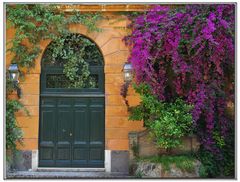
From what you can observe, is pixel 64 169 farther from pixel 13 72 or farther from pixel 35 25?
pixel 35 25

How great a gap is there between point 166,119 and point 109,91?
2.35 m

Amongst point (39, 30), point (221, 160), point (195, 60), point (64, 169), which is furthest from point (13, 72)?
point (221, 160)

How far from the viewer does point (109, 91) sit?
1040 centimetres

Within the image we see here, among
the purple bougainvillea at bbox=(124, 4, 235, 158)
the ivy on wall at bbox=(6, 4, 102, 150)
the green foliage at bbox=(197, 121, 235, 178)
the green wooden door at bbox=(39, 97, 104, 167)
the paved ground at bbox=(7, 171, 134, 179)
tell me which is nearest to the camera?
the purple bougainvillea at bbox=(124, 4, 235, 158)

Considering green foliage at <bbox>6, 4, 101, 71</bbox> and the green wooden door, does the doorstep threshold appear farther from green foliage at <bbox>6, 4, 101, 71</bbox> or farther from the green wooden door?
green foliage at <bbox>6, 4, 101, 71</bbox>

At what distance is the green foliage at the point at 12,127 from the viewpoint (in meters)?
9.66

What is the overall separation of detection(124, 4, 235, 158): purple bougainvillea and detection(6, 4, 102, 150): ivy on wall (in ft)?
5.46

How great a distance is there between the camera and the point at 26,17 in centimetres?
1026

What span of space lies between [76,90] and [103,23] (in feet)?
6.14

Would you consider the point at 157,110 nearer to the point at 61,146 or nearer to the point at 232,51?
the point at 232,51

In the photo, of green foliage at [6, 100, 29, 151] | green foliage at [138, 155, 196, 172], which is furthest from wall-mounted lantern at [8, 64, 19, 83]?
green foliage at [138, 155, 196, 172]

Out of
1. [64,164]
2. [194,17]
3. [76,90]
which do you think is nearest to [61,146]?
[64,164]

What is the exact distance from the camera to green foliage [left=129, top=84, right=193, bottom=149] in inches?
335

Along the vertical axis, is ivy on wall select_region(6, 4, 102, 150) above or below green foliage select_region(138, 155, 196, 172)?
above
